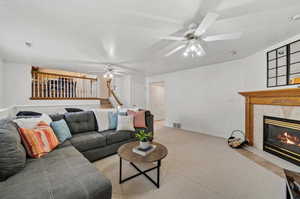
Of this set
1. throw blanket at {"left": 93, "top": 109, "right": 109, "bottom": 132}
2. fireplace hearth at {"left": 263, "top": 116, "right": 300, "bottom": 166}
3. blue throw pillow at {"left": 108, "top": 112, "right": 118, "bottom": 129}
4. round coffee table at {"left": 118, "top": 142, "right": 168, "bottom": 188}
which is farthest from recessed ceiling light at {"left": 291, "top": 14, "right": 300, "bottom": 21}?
throw blanket at {"left": 93, "top": 109, "right": 109, "bottom": 132}

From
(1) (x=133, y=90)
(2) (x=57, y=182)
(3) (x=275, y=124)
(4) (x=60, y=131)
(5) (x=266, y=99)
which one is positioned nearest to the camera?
(2) (x=57, y=182)

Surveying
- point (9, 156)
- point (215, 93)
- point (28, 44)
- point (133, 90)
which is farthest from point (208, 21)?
point (133, 90)

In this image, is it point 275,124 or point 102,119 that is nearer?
point 275,124

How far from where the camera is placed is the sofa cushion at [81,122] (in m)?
2.51

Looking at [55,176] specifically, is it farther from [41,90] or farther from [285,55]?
[41,90]

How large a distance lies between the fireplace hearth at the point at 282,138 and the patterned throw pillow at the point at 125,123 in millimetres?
2973

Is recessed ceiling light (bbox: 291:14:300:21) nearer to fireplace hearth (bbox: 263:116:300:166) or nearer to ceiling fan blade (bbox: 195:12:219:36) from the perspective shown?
ceiling fan blade (bbox: 195:12:219:36)

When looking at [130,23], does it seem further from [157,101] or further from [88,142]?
[157,101]

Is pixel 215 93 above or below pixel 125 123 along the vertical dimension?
above

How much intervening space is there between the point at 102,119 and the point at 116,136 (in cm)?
55

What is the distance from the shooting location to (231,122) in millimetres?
3570

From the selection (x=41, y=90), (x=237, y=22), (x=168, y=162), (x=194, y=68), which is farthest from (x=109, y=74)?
(x=237, y=22)

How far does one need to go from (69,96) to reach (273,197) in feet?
20.0

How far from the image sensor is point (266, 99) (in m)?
2.63
